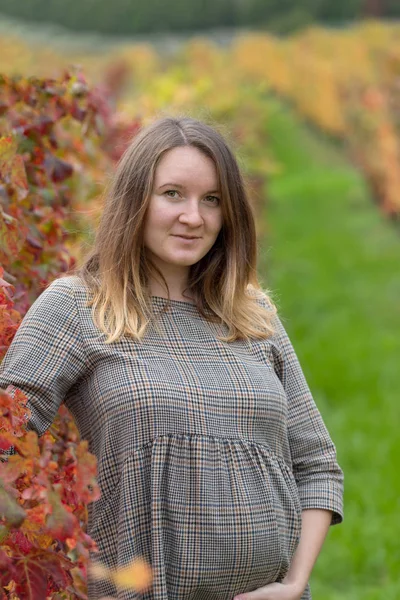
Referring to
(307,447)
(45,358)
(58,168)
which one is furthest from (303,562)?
(58,168)

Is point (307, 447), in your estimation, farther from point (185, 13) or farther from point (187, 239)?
point (185, 13)

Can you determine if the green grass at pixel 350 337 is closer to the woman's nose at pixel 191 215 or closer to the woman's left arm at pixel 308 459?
the woman's left arm at pixel 308 459

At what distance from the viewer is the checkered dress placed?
6.53 ft

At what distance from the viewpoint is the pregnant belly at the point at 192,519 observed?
1.99m

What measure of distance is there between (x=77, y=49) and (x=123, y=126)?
75.6ft

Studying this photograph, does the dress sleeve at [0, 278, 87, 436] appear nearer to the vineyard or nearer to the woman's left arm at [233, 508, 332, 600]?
the vineyard

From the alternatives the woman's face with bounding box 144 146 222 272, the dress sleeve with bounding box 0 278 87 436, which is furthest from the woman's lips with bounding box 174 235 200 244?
the dress sleeve with bounding box 0 278 87 436

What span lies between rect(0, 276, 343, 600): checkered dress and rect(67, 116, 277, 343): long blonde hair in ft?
0.18

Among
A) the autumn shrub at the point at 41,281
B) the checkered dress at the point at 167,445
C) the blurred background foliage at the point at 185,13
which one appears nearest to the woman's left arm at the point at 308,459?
the checkered dress at the point at 167,445

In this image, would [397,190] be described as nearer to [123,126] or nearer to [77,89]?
[123,126]

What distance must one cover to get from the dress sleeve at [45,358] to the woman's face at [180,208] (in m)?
0.24

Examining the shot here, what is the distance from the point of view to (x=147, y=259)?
7.45 ft

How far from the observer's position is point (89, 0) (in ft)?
101

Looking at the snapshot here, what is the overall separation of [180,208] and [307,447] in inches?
23.9
